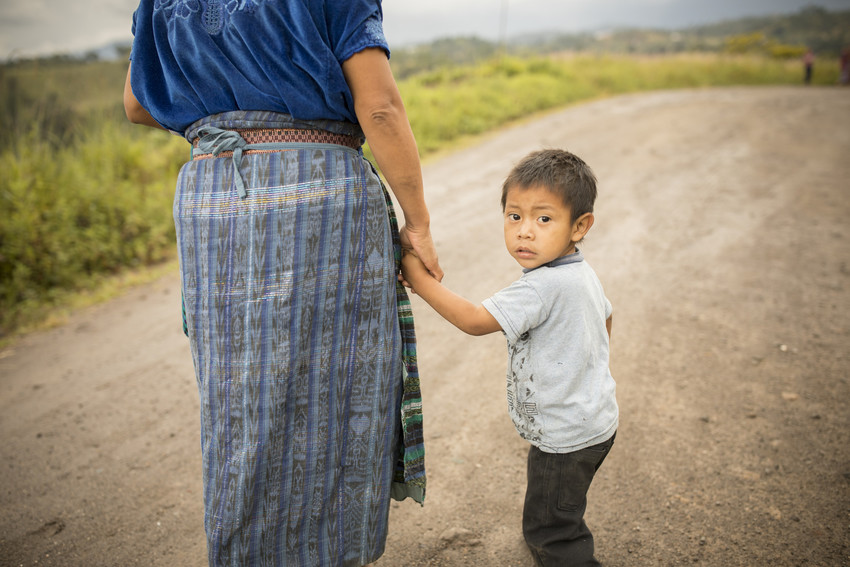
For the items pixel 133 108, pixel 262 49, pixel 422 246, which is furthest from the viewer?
pixel 133 108

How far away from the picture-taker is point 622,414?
8.56 feet

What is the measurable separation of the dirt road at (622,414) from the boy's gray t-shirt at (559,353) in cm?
70

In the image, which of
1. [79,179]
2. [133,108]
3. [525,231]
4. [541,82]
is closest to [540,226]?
[525,231]

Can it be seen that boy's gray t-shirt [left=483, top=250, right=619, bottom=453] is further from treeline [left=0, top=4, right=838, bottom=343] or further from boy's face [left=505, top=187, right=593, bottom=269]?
treeline [left=0, top=4, right=838, bottom=343]

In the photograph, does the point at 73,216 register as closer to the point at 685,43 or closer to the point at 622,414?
the point at 622,414

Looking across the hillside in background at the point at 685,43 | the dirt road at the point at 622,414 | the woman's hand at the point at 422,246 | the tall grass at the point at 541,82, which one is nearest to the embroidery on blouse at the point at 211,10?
the woman's hand at the point at 422,246

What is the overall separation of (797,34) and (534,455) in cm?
6809

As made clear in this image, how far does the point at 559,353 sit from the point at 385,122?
0.78m

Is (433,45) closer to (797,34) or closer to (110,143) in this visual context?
(110,143)

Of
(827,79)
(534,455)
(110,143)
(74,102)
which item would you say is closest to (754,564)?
(534,455)

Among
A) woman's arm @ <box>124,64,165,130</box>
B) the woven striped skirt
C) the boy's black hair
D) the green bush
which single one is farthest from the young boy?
the green bush

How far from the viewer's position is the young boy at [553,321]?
137 cm

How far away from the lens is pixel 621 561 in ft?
6.06

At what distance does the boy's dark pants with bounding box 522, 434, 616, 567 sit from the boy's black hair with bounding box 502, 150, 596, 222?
72 cm
